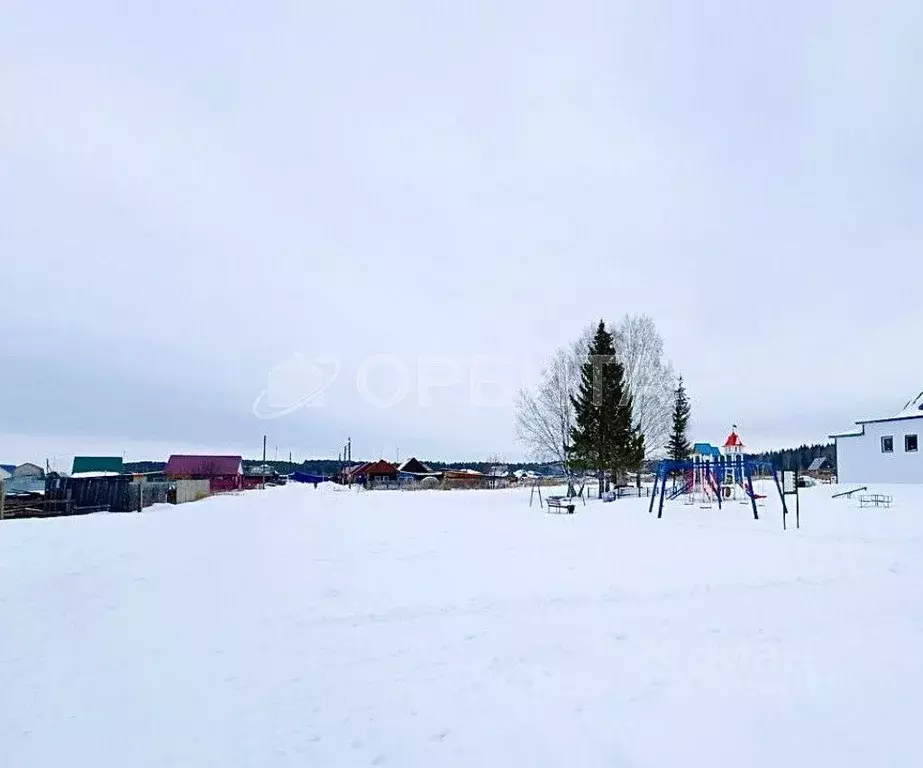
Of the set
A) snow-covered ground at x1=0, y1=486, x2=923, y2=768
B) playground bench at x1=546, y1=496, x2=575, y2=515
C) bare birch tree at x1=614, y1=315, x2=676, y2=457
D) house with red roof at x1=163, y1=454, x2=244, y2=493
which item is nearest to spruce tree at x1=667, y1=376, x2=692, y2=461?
bare birch tree at x1=614, y1=315, x2=676, y2=457

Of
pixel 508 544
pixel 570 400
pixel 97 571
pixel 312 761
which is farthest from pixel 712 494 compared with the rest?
pixel 312 761

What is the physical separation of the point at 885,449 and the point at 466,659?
37806 millimetres

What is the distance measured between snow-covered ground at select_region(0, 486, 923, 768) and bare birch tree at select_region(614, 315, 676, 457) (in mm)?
24716

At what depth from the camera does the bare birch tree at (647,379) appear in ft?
121

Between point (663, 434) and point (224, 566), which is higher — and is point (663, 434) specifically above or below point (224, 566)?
above

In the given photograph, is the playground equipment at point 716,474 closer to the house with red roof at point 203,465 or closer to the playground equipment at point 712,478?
the playground equipment at point 712,478

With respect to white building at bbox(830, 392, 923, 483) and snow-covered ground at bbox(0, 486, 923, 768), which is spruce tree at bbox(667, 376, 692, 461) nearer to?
white building at bbox(830, 392, 923, 483)

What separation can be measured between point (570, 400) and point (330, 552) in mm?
27155

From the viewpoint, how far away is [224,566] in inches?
437

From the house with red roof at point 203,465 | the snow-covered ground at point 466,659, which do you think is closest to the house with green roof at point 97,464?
the house with red roof at point 203,465

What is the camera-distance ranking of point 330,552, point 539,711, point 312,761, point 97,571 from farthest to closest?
1. point 330,552
2. point 97,571
3. point 539,711
4. point 312,761

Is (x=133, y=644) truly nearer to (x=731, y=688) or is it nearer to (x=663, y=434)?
(x=731, y=688)

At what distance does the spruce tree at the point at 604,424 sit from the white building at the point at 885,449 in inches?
498

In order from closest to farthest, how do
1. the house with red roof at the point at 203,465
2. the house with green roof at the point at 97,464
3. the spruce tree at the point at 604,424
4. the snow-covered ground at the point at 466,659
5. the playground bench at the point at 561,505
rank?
1. the snow-covered ground at the point at 466,659
2. the playground bench at the point at 561,505
3. the spruce tree at the point at 604,424
4. the house with green roof at the point at 97,464
5. the house with red roof at the point at 203,465
